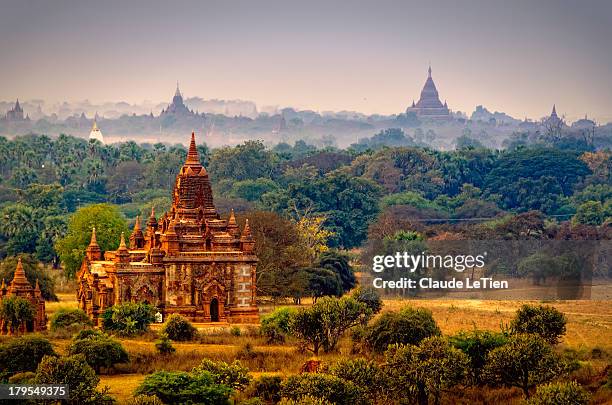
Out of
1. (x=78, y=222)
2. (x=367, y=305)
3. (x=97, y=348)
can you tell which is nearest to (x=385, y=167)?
(x=78, y=222)

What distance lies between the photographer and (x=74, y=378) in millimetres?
36562

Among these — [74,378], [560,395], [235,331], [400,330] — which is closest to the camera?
[560,395]

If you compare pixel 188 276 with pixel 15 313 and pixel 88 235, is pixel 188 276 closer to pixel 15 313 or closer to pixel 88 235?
pixel 15 313

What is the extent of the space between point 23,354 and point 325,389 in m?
10.4

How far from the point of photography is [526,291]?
66.1m

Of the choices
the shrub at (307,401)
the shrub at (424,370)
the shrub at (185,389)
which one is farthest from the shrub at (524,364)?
the shrub at (185,389)

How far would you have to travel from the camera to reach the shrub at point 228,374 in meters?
38.6

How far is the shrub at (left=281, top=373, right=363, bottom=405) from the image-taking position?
118 ft

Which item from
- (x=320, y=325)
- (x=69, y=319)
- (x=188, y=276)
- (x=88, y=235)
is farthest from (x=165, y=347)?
(x=88, y=235)

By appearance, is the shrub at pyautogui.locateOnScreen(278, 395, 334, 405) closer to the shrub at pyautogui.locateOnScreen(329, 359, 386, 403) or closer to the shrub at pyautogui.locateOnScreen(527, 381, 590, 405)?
the shrub at pyautogui.locateOnScreen(329, 359, 386, 403)

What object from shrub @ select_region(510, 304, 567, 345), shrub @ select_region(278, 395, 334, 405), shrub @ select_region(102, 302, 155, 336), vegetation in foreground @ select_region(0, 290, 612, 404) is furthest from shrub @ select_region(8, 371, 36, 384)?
shrub @ select_region(510, 304, 567, 345)

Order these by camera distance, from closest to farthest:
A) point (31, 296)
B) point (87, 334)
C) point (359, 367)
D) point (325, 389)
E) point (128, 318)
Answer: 1. point (325, 389)
2. point (359, 367)
3. point (87, 334)
4. point (128, 318)
5. point (31, 296)

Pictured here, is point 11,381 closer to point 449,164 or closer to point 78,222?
point 78,222

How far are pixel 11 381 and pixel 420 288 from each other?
31.7m
